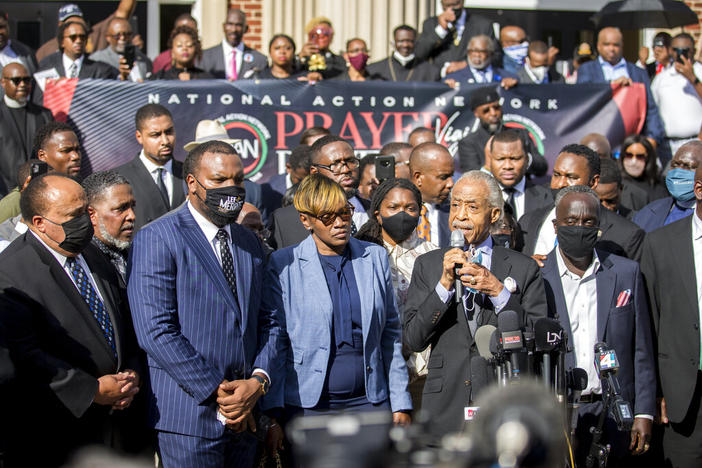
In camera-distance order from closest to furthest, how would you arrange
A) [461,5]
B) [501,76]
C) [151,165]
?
[151,165] < [501,76] < [461,5]

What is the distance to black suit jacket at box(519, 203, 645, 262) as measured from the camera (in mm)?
6297

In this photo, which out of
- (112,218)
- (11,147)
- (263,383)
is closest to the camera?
(263,383)

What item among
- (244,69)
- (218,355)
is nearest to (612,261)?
(218,355)

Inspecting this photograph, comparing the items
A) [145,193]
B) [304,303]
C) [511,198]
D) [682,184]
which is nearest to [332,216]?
[304,303]

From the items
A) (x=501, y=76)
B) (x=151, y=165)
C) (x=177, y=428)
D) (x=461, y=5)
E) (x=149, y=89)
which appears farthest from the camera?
(x=461, y=5)

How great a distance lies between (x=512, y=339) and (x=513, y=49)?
7.75 m

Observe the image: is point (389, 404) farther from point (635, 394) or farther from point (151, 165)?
point (151, 165)

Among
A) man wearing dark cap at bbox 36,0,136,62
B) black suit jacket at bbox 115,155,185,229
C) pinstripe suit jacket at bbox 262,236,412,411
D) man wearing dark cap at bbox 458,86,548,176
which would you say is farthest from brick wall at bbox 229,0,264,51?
pinstripe suit jacket at bbox 262,236,412,411

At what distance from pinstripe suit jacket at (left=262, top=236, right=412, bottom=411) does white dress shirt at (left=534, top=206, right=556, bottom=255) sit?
181cm

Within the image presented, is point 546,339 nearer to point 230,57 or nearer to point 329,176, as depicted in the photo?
point 329,176

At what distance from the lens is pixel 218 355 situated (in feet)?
15.0

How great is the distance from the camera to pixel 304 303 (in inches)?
190

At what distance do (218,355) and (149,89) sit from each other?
4.95 m

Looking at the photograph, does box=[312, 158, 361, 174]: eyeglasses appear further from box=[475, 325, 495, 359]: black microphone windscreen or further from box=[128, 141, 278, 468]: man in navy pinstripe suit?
box=[475, 325, 495, 359]: black microphone windscreen
